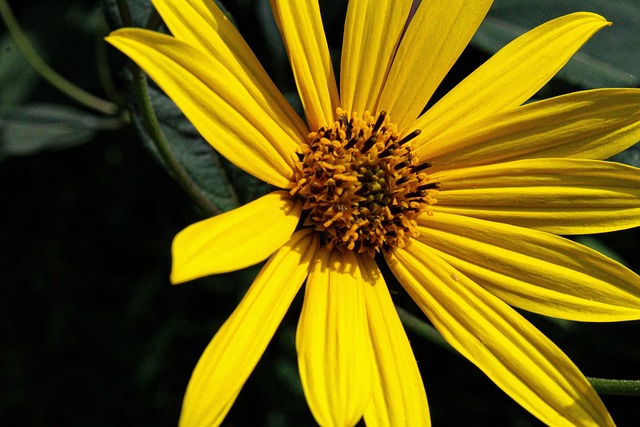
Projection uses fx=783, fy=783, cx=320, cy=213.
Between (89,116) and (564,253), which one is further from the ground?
(89,116)

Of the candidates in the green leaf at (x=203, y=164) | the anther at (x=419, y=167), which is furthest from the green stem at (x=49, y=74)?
the anther at (x=419, y=167)

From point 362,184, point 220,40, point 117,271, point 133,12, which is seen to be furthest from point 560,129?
point 117,271

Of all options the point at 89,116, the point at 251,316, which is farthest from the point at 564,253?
the point at 89,116

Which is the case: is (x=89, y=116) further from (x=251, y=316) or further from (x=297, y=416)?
(x=251, y=316)

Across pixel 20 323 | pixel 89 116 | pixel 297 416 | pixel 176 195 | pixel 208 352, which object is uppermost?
pixel 89 116

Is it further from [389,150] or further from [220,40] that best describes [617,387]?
[220,40]

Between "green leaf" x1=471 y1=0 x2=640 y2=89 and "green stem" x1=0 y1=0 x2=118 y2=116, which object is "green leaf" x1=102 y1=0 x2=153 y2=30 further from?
"green leaf" x1=471 y1=0 x2=640 y2=89

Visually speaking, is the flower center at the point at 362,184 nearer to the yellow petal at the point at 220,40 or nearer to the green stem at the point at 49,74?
the yellow petal at the point at 220,40
